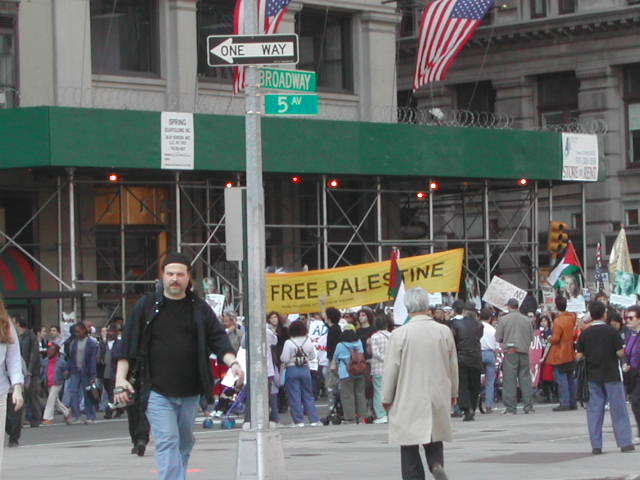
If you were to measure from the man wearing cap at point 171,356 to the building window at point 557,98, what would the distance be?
35709mm

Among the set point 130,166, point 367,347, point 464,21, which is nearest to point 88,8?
point 130,166

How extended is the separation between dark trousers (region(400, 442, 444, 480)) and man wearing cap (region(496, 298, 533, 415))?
12946mm

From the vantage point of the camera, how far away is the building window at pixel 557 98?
4634cm

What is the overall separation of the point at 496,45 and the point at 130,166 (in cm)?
1871

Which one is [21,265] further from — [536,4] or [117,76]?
[536,4]

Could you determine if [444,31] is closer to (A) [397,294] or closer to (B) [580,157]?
(B) [580,157]

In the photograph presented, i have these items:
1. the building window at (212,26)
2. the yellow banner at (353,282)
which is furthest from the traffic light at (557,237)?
the building window at (212,26)

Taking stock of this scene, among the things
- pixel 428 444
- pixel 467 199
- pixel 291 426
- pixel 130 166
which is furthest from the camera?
pixel 467 199

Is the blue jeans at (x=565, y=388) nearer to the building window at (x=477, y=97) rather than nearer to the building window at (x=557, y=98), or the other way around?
the building window at (x=557, y=98)

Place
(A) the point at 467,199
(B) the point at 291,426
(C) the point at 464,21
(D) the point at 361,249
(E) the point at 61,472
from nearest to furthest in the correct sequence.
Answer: (E) the point at 61,472 → (B) the point at 291,426 → (C) the point at 464,21 → (D) the point at 361,249 → (A) the point at 467,199

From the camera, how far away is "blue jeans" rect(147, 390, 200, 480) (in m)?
11.2

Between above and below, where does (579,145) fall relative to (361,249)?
above

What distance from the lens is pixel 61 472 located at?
16.7 m

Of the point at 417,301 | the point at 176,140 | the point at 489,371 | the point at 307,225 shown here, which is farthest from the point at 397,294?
the point at 417,301
